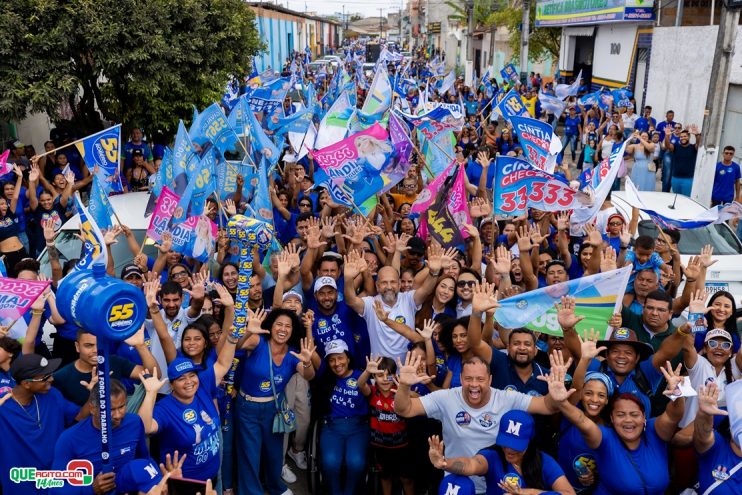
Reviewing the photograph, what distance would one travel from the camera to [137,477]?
3.67 meters

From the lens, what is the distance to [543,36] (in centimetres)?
3300

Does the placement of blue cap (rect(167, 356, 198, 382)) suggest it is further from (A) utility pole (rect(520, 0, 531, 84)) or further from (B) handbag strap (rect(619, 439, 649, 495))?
(A) utility pole (rect(520, 0, 531, 84))

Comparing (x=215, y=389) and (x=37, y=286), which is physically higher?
(x=37, y=286)

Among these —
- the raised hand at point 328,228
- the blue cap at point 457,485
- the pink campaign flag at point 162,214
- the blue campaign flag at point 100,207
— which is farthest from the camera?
the raised hand at point 328,228

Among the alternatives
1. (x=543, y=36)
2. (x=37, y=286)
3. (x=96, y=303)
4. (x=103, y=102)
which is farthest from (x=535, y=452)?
(x=543, y=36)

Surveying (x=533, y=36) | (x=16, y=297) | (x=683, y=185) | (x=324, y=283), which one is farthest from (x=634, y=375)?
(x=533, y=36)

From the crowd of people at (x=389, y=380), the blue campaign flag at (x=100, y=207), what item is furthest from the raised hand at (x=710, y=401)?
the blue campaign flag at (x=100, y=207)

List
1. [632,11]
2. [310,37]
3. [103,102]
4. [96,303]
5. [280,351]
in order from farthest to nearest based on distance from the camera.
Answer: [310,37] → [632,11] → [103,102] → [280,351] → [96,303]

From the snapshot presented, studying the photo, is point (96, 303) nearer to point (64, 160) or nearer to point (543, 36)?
point (64, 160)

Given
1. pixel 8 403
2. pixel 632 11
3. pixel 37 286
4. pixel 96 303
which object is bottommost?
pixel 8 403

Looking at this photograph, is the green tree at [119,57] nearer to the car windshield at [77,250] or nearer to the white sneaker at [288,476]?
the car windshield at [77,250]

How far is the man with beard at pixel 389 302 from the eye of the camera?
558 centimetres

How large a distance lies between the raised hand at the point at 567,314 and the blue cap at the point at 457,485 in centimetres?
132

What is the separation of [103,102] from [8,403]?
1013 centimetres
